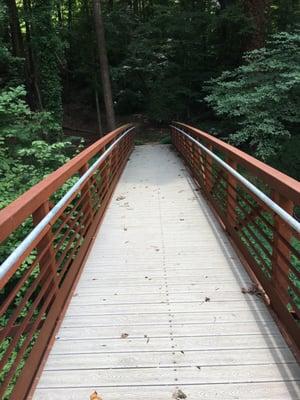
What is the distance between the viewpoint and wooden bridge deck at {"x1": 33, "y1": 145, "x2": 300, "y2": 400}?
2.78 m

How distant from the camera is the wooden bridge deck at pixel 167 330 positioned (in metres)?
2.78

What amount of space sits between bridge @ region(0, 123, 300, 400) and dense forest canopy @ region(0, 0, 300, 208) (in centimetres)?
339

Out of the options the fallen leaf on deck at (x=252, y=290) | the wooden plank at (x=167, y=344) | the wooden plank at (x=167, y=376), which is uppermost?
the wooden plank at (x=167, y=376)

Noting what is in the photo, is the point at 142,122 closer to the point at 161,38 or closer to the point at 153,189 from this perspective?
the point at 161,38

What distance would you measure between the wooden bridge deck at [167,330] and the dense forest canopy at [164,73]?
10.8 feet

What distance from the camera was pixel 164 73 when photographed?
2084 cm

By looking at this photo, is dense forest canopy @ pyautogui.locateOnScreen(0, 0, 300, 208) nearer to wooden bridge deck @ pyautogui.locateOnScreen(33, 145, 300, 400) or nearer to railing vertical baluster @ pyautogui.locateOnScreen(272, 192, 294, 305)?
wooden bridge deck @ pyautogui.locateOnScreen(33, 145, 300, 400)

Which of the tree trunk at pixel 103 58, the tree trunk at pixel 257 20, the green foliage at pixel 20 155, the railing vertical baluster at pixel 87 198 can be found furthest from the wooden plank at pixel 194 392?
the tree trunk at pixel 103 58

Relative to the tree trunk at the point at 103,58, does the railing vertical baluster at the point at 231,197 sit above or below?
below

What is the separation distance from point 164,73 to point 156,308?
60.7 feet

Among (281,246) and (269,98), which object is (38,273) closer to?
(281,246)

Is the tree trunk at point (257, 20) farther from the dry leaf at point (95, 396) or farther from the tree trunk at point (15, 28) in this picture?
the dry leaf at point (95, 396)

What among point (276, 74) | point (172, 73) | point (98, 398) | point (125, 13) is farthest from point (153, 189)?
point (125, 13)

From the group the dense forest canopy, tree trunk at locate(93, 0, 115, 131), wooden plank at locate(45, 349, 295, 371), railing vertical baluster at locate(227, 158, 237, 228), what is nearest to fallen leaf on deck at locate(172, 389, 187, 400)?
wooden plank at locate(45, 349, 295, 371)
